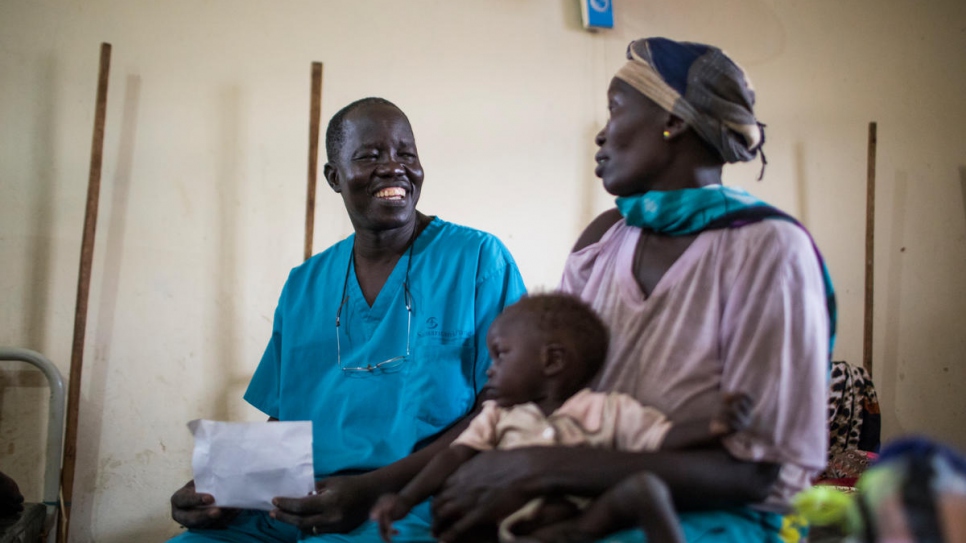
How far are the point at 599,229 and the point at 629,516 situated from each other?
0.72m

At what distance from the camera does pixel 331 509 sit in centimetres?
158

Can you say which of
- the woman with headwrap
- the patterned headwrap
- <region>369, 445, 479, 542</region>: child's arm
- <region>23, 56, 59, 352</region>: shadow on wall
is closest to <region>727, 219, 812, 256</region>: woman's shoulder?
the woman with headwrap

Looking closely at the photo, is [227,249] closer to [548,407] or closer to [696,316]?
[548,407]

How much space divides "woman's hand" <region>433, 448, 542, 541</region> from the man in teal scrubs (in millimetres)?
397

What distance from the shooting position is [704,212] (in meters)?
1.31

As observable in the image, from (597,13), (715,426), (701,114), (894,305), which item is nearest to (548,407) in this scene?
(715,426)

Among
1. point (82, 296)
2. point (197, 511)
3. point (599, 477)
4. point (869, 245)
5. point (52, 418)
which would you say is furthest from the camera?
point (869, 245)

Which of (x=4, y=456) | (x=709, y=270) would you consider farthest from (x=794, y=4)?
(x=4, y=456)

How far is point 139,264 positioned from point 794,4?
9.99 ft

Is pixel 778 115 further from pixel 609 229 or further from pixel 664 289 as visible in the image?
pixel 664 289

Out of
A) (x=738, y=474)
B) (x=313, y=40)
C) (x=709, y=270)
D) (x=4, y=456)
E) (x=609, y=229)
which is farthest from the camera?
(x=313, y=40)

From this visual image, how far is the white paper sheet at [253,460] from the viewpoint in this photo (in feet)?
5.00

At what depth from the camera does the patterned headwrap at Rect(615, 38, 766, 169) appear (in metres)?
1.32

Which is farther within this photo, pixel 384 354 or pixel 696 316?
pixel 384 354
